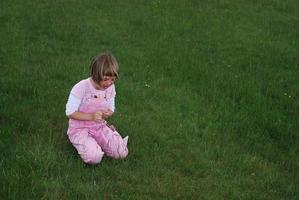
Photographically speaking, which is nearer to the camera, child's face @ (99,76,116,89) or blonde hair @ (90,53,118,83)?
blonde hair @ (90,53,118,83)

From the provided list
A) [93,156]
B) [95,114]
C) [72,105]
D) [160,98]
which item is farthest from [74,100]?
[160,98]

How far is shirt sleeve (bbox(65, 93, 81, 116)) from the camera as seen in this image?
628cm

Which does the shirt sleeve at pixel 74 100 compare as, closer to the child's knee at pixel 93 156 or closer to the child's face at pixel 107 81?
the child's face at pixel 107 81

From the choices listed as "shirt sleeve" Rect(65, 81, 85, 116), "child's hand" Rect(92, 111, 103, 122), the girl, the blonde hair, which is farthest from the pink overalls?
the blonde hair

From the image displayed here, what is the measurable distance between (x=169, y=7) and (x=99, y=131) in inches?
300

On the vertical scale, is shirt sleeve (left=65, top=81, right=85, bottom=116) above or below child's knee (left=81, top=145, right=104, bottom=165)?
above

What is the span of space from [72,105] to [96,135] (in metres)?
0.53

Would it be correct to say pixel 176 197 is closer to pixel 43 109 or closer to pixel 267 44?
pixel 43 109

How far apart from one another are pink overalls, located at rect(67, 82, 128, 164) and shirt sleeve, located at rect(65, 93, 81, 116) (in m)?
0.19

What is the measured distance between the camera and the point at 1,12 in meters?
11.9

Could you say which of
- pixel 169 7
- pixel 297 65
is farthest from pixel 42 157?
pixel 169 7

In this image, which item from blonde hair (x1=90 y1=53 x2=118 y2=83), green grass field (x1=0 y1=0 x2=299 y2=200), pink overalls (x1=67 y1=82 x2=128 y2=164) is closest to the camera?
blonde hair (x1=90 y1=53 x2=118 y2=83)

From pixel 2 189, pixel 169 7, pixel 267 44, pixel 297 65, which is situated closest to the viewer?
pixel 2 189

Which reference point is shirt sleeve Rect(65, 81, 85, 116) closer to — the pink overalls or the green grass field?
the pink overalls
